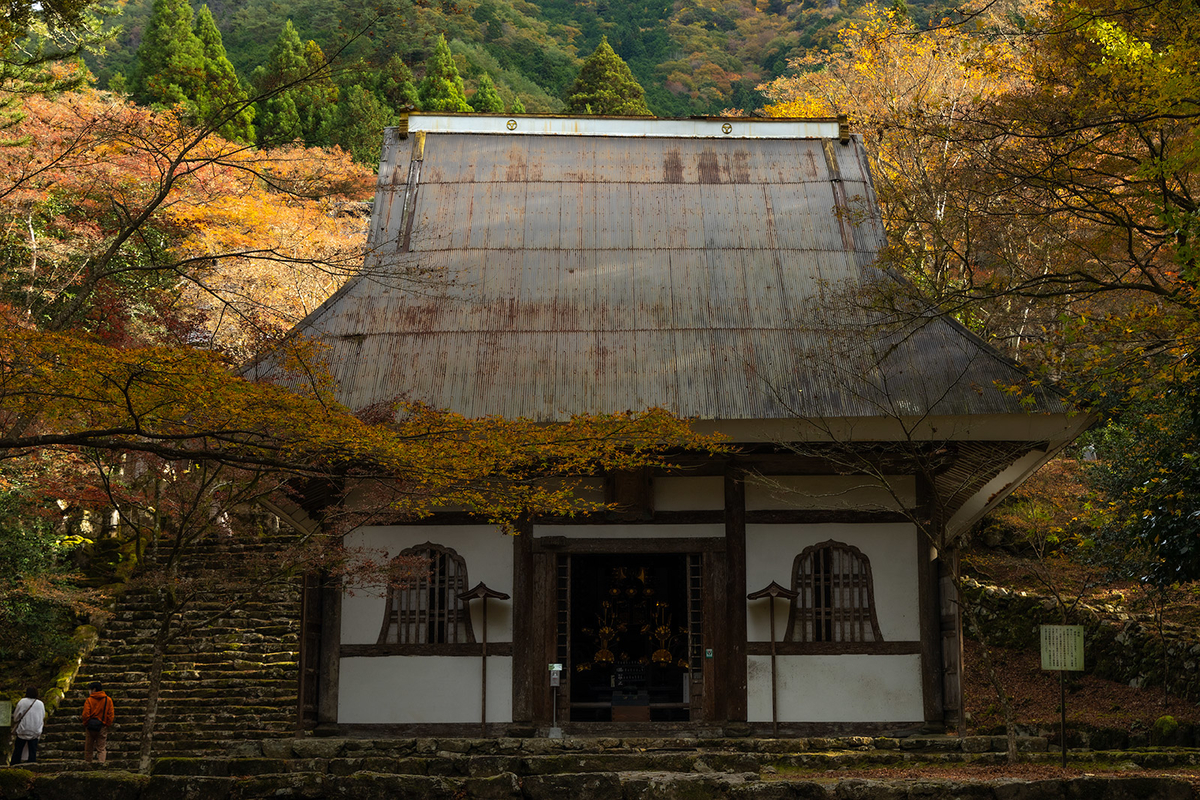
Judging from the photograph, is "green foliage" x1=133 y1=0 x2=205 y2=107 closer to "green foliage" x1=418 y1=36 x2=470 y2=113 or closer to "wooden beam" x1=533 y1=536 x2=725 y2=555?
"green foliage" x1=418 y1=36 x2=470 y2=113

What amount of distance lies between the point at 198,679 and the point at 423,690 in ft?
22.1

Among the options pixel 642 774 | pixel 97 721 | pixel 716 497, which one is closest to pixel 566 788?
pixel 642 774

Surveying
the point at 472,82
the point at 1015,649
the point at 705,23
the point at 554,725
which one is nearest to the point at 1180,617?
the point at 1015,649

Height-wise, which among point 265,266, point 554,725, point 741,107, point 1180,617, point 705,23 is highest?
point 705,23

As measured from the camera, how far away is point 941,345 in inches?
420

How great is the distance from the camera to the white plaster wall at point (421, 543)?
1066cm

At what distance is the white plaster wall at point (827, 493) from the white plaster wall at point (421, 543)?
268cm

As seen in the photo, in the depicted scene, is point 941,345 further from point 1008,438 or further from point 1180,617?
point 1180,617

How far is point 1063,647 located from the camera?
25.6ft

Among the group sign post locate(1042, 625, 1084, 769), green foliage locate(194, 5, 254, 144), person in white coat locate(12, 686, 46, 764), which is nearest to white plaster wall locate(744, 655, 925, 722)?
sign post locate(1042, 625, 1084, 769)

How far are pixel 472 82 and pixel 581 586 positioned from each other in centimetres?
2711

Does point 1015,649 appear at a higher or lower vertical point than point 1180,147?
lower

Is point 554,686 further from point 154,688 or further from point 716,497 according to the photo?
point 154,688

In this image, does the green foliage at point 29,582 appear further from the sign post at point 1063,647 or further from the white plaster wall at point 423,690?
the sign post at point 1063,647
